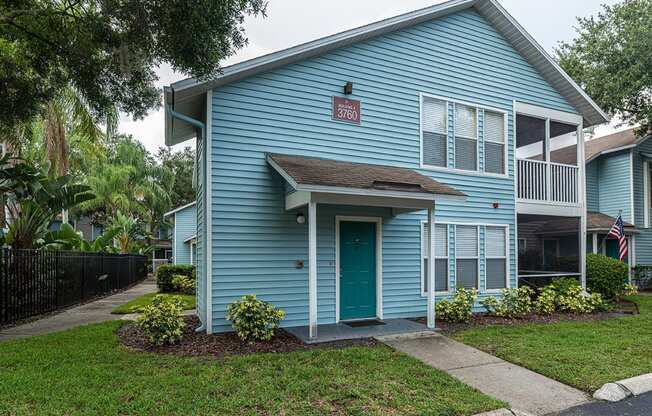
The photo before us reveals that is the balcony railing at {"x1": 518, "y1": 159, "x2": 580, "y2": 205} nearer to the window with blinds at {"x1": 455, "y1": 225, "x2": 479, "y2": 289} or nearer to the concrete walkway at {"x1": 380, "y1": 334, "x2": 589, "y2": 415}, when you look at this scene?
the window with blinds at {"x1": 455, "y1": 225, "x2": 479, "y2": 289}

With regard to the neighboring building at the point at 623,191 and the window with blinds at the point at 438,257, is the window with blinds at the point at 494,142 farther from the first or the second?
the neighboring building at the point at 623,191

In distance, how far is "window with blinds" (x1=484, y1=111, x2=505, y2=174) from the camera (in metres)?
10.9

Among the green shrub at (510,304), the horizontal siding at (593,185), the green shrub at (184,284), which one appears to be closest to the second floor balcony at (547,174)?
the green shrub at (510,304)

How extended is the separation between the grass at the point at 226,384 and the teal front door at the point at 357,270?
233cm

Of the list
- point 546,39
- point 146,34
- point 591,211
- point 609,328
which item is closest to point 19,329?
point 146,34

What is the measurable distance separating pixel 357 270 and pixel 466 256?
3.03 m

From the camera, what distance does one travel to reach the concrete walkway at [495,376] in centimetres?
499

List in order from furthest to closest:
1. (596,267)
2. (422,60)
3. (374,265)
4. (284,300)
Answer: (596,267) < (422,60) < (374,265) < (284,300)

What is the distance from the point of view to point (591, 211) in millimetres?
18750

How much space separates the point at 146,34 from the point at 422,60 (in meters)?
6.31

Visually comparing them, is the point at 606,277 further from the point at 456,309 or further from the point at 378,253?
the point at 378,253

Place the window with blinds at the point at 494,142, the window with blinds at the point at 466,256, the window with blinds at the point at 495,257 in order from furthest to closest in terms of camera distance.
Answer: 1. the window with blinds at the point at 494,142
2. the window with blinds at the point at 495,257
3. the window with blinds at the point at 466,256

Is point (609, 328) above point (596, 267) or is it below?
below

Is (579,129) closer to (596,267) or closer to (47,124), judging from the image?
(596,267)
